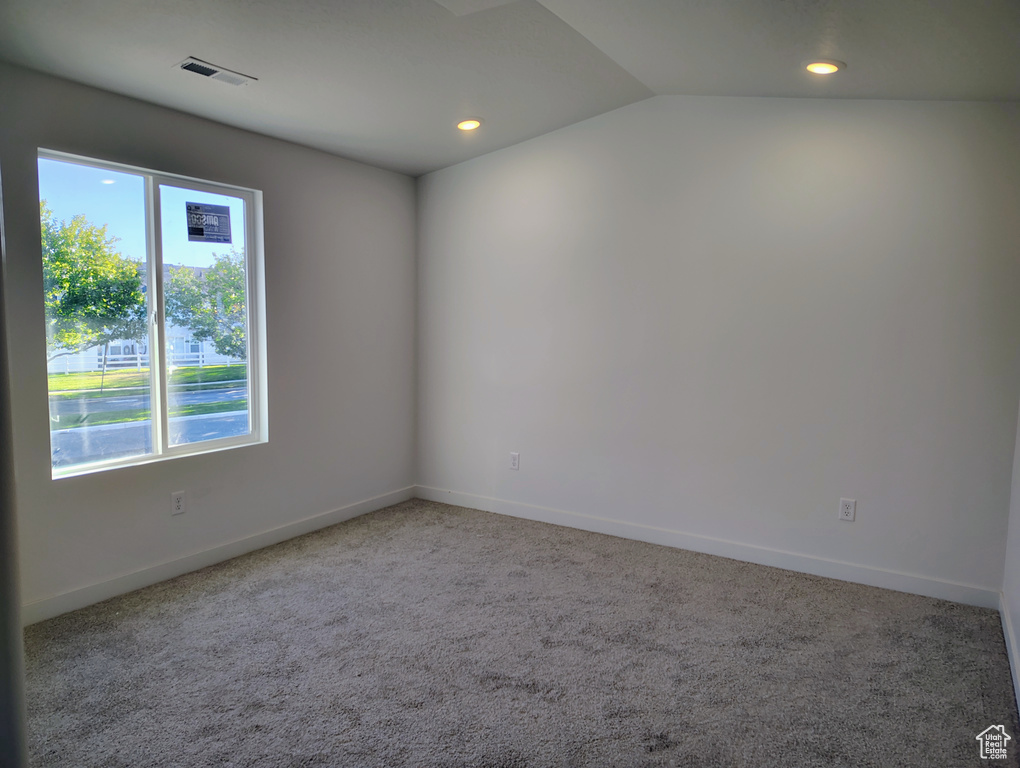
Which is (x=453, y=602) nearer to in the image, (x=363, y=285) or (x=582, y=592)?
(x=582, y=592)

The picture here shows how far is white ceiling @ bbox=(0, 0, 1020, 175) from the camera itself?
7.56ft

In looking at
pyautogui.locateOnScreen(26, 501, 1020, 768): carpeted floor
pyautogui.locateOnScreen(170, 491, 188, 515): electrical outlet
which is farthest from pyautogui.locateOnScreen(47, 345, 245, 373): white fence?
pyautogui.locateOnScreen(26, 501, 1020, 768): carpeted floor

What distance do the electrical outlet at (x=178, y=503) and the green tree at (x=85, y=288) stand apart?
842 millimetres

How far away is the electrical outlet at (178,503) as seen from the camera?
332 cm

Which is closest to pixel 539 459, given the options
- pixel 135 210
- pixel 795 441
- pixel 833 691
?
pixel 795 441

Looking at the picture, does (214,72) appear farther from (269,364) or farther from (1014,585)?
(1014,585)

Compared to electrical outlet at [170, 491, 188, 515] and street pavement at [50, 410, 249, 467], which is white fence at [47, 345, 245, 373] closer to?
street pavement at [50, 410, 249, 467]

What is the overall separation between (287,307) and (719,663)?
306cm

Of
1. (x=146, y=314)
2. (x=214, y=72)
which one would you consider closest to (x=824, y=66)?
(x=214, y=72)

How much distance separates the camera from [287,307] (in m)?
3.89

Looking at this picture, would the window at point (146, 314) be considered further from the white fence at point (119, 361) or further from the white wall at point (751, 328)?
the white wall at point (751, 328)

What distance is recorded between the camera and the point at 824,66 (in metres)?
2.79

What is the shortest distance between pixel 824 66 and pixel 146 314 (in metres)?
3.47

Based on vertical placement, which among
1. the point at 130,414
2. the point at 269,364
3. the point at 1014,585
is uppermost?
the point at 269,364
